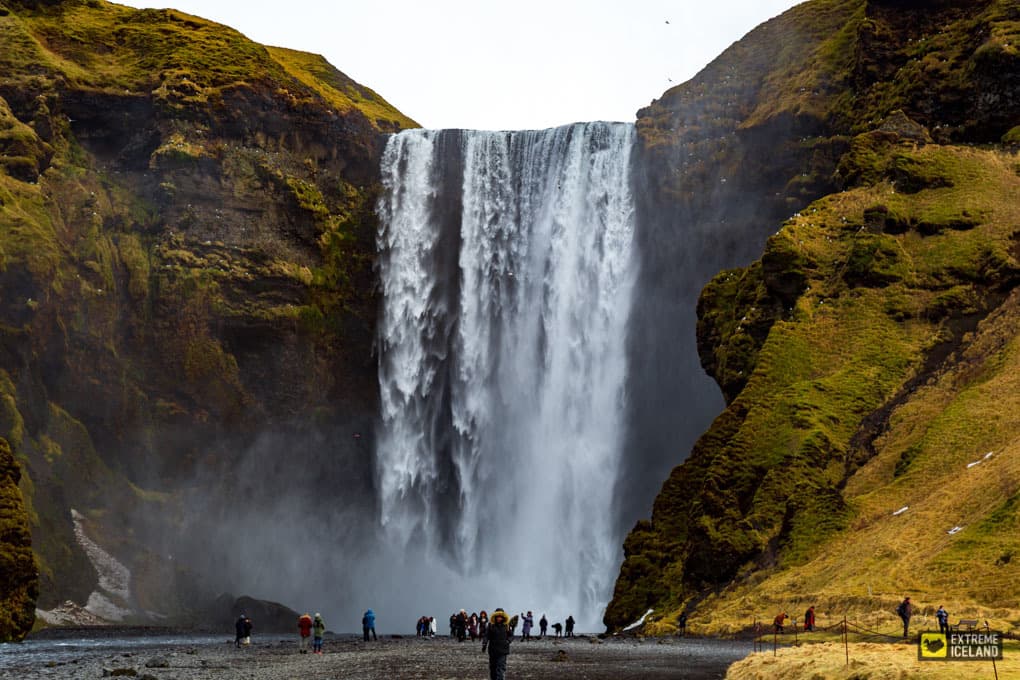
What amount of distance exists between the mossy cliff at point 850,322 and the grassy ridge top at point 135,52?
99.5ft

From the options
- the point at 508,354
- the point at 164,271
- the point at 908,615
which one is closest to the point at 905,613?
the point at 908,615

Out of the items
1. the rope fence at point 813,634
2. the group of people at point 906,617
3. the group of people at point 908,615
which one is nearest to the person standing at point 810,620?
the group of people at point 906,617

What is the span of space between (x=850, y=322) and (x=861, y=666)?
135ft

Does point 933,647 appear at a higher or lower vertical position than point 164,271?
lower

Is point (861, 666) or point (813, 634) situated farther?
point (813, 634)

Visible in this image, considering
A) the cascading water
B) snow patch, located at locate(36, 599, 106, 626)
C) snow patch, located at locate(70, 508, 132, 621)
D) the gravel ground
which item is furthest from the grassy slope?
snow patch, located at locate(70, 508, 132, 621)

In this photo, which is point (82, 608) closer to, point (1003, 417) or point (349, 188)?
point (349, 188)

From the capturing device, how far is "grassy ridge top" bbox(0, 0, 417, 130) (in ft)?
283

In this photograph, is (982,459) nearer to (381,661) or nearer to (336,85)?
(381,661)

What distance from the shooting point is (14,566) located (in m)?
53.8

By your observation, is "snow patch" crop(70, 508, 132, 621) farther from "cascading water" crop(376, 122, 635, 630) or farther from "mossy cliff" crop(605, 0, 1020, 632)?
"mossy cliff" crop(605, 0, 1020, 632)

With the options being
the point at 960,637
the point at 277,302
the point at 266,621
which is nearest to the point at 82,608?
the point at 266,621

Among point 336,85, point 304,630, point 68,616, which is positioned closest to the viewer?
point 304,630

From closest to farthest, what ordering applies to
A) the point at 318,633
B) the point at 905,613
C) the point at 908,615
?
the point at 905,613
the point at 908,615
the point at 318,633
